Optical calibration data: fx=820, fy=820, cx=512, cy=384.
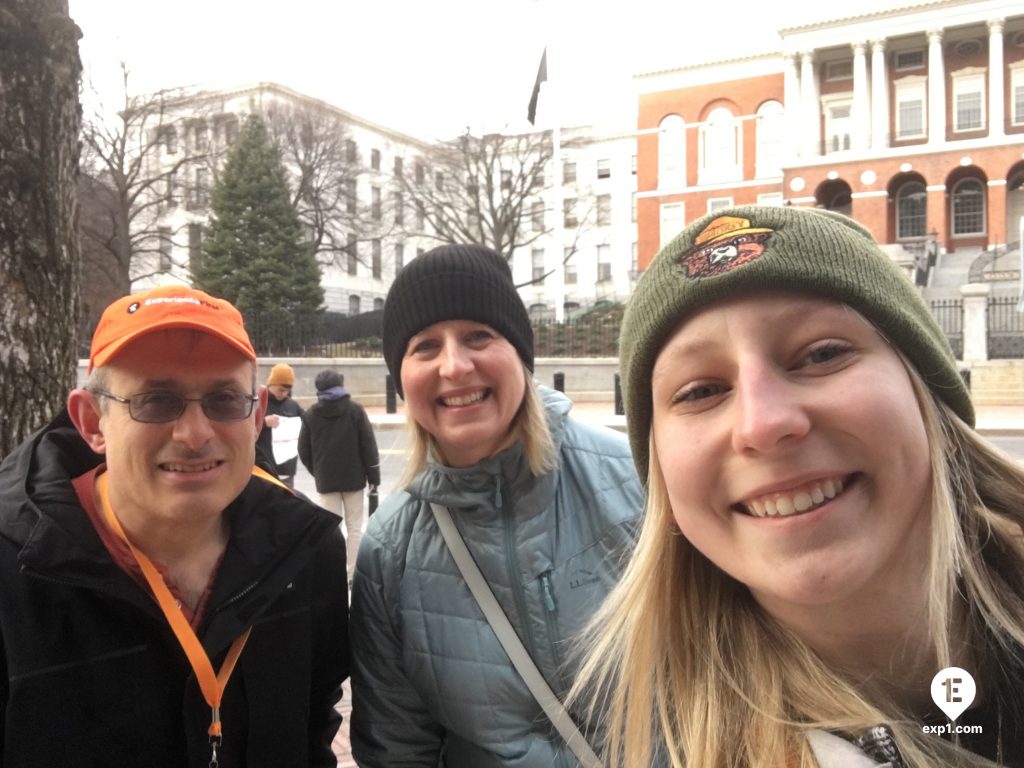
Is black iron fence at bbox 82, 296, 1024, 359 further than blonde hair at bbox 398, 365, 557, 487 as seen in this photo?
Yes

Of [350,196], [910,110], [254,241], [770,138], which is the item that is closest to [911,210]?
[910,110]

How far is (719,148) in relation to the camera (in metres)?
49.0

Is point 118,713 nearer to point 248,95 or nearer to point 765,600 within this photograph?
point 765,600

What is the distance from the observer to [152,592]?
202 cm

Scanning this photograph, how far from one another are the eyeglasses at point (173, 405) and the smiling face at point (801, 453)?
126cm

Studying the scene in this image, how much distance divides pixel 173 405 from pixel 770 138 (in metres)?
50.6

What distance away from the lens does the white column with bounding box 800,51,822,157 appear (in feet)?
147

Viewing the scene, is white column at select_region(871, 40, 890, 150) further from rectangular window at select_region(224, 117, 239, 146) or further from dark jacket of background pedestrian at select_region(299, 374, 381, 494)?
dark jacket of background pedestrian at select_region(299, 374, 381, 494)

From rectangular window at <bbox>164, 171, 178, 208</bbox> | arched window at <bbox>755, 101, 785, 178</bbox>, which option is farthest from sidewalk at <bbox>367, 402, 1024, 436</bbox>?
arched window at <bbox>755, 101, 785, 178</bbox>

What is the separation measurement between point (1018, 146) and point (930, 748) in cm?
4812

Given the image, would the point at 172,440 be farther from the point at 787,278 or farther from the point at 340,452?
the point at 340,452

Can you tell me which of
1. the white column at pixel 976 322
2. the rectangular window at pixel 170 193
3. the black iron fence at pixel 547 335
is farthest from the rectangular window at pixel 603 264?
the white column at pixel 976 322

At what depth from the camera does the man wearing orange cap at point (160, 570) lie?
6.26ft

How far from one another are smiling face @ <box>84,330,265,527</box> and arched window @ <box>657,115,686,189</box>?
50.7 metres
